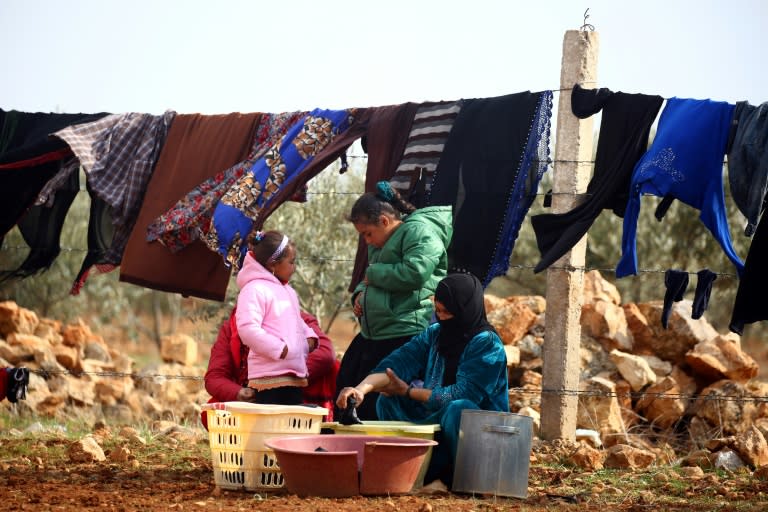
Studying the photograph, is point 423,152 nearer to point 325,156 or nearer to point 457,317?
point 325,156

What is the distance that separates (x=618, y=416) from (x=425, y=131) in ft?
8.96

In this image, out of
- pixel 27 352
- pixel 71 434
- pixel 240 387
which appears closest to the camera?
pixel 240 387

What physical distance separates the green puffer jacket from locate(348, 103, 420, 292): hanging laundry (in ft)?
1.68

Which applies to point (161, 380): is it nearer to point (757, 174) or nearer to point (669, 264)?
point (757, 174)

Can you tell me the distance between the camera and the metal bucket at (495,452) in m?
4.99

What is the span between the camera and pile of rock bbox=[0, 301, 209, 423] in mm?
10297

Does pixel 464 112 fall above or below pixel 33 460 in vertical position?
above

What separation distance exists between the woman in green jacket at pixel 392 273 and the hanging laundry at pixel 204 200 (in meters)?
1.20

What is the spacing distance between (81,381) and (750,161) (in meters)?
7.92

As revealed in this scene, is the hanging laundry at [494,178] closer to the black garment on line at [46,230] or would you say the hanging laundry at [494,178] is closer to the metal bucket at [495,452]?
the metal bucket at [495,452]

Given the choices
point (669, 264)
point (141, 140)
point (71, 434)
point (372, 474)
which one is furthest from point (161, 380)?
point (669, 264)

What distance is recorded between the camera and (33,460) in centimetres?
634

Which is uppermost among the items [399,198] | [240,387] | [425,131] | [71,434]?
[425,131]

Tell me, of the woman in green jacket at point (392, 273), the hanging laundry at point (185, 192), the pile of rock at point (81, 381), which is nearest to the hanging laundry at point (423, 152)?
the woman in green jacket at point (392, 273)
